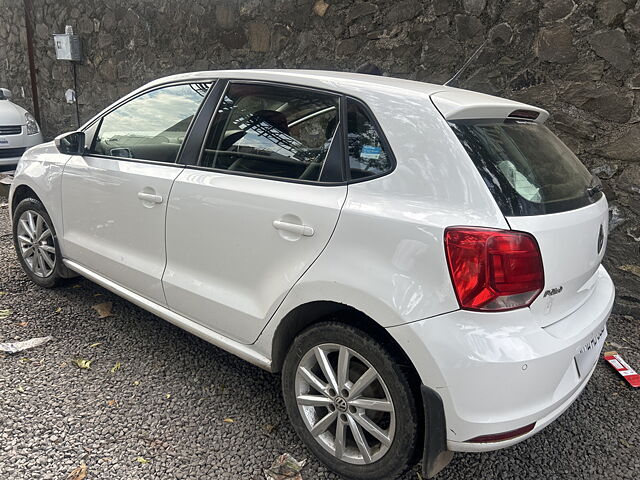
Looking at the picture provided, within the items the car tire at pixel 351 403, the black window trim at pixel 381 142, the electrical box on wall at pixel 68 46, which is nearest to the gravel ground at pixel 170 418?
the car tire at pixel 351 403

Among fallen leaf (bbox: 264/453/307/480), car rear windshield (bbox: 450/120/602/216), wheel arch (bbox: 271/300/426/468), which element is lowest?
fallen leaf (bbox: 264/453/307/480)

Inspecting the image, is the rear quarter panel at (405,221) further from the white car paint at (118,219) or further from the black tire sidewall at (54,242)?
the black tire sidewall at (54,242)

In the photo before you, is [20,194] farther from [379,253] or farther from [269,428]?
[379,253]

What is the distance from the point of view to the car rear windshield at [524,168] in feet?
5.98

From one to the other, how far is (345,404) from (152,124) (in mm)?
2025

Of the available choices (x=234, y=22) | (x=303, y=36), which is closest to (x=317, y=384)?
(x=303, y=36)

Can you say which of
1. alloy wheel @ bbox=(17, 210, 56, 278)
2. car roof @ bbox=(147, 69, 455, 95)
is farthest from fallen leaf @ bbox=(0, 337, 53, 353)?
car roof @ bbox=(147, 69, 455, 95)

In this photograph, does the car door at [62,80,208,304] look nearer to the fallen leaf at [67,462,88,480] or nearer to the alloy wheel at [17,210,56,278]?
the alloy wheel at [17,210,56,278]

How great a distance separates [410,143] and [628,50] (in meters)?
2.70

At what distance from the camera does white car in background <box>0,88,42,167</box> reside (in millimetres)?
7379

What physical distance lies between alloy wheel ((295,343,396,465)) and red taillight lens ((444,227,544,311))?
51 cm

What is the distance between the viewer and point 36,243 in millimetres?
3734

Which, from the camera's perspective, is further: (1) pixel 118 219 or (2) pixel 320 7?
(2) pixel 320 7

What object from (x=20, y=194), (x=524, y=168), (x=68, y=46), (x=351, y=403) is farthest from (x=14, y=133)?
(x=524, y=168)
